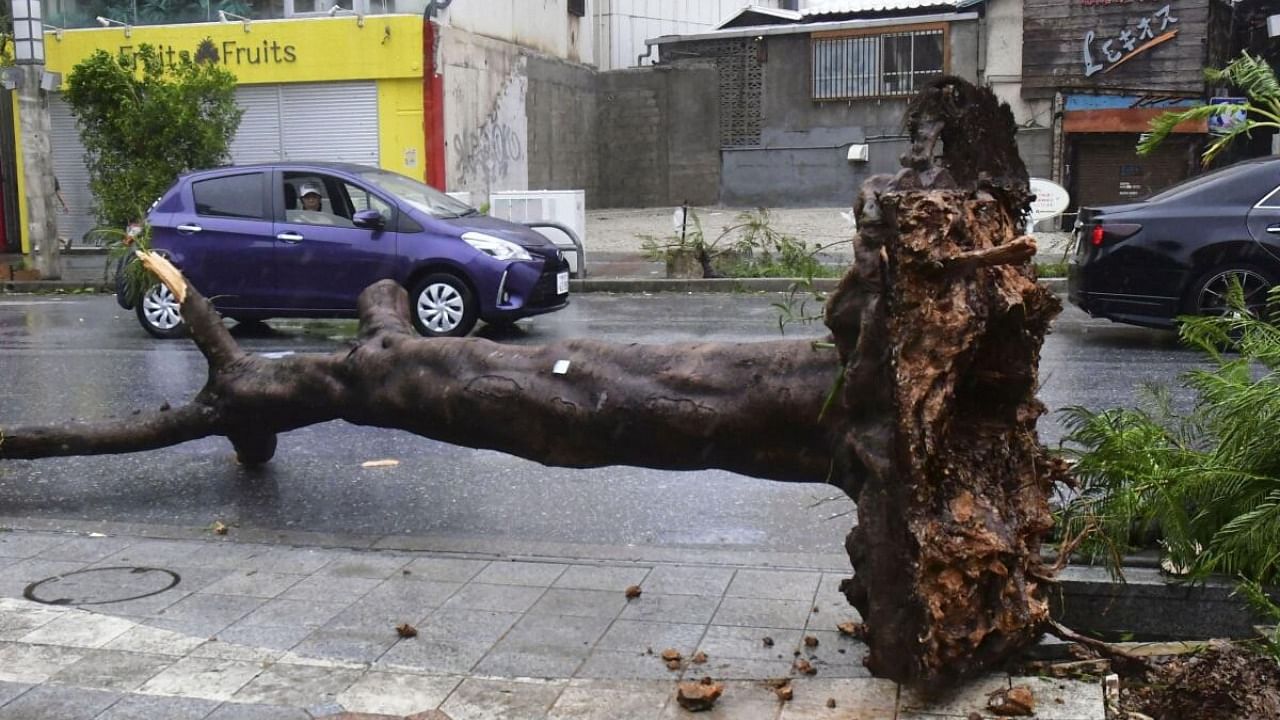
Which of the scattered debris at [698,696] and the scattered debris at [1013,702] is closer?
the scattered debris at [1013,702]

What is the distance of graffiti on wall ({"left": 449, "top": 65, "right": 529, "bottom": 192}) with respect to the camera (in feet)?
81.5

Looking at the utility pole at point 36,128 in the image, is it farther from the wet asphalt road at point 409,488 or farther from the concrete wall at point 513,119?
the wet asphalt road at point 409,488

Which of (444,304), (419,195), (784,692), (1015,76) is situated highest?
(1015,76)

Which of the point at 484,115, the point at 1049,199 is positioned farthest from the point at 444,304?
the point at 484,115

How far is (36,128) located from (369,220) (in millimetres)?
9727

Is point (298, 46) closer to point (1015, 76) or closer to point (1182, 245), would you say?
point (1015, 76)

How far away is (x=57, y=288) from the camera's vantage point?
19.3 meters

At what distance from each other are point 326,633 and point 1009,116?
2.80 meters

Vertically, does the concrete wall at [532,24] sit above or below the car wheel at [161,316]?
above

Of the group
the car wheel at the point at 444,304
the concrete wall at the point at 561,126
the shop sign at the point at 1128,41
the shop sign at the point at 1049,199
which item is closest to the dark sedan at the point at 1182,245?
the car wheel at the point at 444,304

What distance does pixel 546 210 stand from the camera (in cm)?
1841

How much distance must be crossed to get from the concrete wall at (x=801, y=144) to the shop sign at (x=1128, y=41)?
3.11m

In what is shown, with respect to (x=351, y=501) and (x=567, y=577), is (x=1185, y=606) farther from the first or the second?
(x=351, y=501)

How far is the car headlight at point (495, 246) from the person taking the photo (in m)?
12.4
